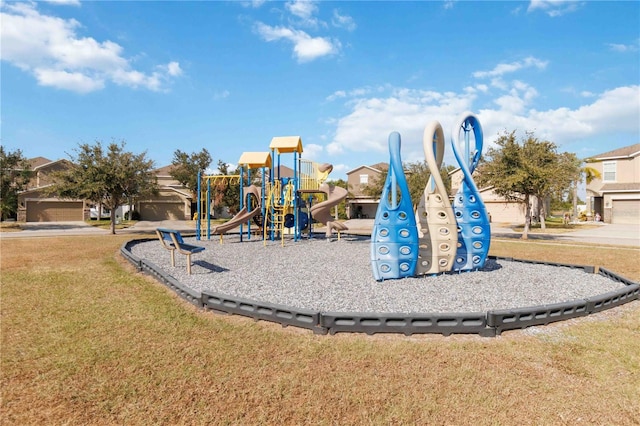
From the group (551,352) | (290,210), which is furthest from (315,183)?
(551,352)

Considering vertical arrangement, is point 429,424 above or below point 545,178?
below

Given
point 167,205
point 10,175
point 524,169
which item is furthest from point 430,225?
point 167,205

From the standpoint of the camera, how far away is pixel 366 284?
26.8 ft

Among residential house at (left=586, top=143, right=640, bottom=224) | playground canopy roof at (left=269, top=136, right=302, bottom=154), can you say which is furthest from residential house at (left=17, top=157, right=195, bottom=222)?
residential house at (left=586, top=143, right=640, bottom=224)

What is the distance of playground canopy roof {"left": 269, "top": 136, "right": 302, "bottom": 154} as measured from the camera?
16.8m

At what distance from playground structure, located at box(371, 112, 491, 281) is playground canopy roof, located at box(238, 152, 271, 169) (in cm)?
979

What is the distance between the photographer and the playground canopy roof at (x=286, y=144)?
16.8 meters

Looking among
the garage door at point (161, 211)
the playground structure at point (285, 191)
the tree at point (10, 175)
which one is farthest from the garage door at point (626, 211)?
the tree at point (10, 175)

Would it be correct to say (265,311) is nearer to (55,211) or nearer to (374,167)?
(55,211)

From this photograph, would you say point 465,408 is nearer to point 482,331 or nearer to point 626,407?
point 626,407

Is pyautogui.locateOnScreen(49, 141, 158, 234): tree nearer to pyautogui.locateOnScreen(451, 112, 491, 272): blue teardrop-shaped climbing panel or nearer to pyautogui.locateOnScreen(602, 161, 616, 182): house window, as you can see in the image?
pyautogui.locateOnScreen(451, 112, 491, 272): blue teardrop-shaped climbing panel

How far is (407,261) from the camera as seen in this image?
8.39 metres

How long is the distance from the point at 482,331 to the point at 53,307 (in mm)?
7600

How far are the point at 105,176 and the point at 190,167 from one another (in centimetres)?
2116
